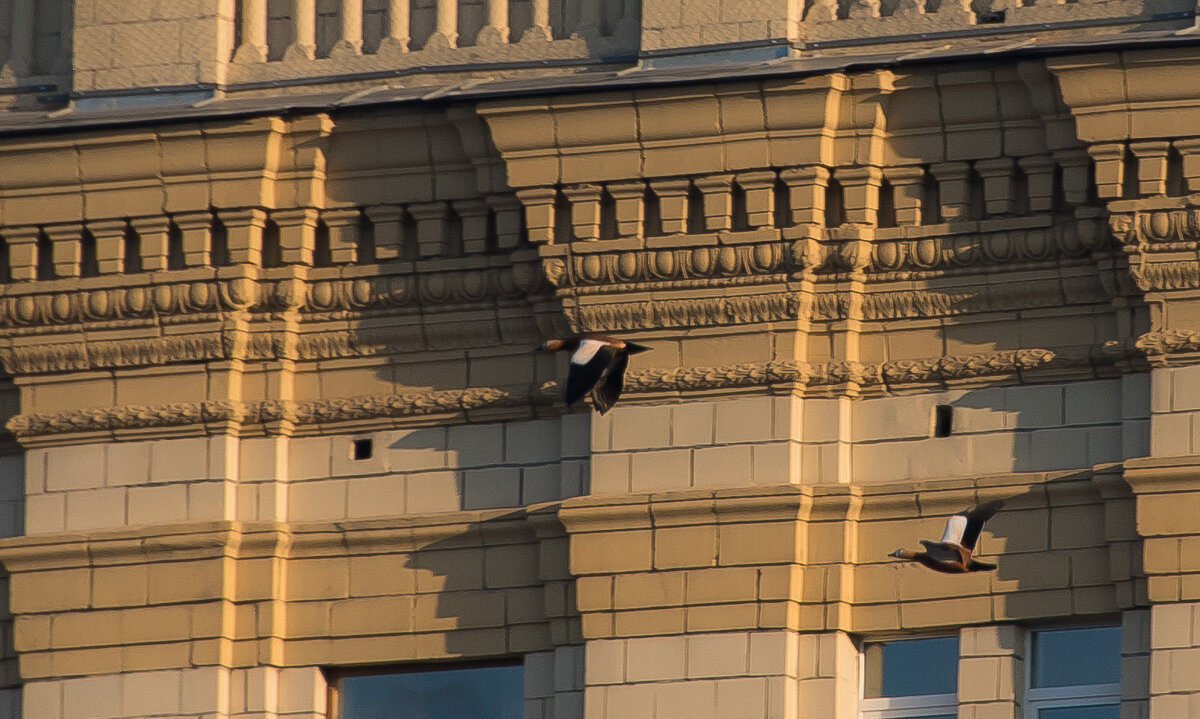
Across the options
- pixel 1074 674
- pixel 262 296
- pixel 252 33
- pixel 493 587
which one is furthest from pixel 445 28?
pixel 1074 674

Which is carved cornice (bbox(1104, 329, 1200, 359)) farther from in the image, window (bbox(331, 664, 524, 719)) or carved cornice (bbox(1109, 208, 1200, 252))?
window (bbox(331, 664, 524, 719))

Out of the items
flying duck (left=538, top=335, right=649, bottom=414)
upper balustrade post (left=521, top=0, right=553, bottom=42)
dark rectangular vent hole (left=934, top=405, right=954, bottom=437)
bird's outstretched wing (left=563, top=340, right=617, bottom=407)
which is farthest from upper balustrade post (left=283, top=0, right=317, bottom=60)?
dark rectangular vent hole (left=934, top=405, right=954, bottom=437)

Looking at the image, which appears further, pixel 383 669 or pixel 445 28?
pixel 445 28

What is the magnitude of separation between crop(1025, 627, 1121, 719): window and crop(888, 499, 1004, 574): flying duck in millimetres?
778

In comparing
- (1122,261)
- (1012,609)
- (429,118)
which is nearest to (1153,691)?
(1012,609)

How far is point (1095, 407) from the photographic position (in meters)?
22.1

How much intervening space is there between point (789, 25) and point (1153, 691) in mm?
4521

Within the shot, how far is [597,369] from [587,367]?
0.06 meters

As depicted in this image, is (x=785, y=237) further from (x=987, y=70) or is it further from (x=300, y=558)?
(x=300, y=558)

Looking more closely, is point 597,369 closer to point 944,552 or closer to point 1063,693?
point 944,552

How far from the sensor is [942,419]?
22.4 metres

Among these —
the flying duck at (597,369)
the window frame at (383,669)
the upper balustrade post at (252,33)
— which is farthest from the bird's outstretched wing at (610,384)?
the upper balustrade post at (252,33)

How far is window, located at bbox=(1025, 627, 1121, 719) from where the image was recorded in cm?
2183

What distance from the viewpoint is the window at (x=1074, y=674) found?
71.6ft
